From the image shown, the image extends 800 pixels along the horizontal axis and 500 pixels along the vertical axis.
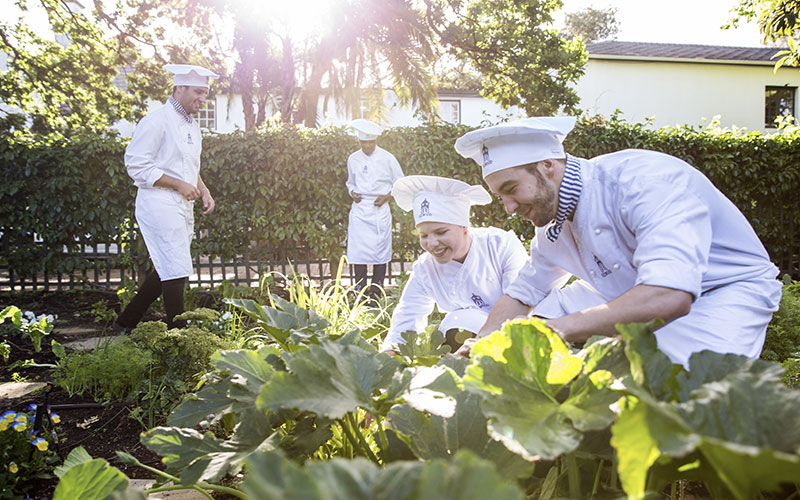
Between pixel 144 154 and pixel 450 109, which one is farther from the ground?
pixel 450 109

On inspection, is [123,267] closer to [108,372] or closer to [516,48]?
[108,372]

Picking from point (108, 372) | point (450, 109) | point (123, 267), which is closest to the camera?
point (108, 372)

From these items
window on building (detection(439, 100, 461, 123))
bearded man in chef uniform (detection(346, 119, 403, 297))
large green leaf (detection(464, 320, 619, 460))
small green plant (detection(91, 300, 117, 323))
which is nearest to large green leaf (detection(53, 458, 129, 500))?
large green leaf (detection(464, 320, 619, 460))

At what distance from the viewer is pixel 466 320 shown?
9.29 ft

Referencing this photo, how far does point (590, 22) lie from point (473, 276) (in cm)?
4007

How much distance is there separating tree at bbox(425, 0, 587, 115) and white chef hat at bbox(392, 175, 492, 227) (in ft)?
32.4

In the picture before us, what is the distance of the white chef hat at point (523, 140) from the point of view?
1.64 metres

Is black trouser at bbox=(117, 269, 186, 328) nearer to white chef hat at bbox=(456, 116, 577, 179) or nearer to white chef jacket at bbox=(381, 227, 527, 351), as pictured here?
white chef jacket at bbox=(381, 227, 527, 351)

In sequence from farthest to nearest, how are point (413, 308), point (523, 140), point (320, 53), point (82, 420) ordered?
point (320, 53) → point (413, 308) → point (82, 420) → point (523, 140)

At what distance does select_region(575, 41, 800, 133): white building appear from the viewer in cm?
2117

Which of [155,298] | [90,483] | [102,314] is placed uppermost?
[90,483]

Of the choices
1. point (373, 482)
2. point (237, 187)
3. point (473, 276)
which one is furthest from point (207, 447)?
point (237, 187)

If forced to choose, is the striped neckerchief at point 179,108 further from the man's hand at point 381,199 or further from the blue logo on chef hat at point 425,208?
the man's hand at point 381,199

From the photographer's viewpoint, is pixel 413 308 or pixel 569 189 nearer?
pixel 569 189
